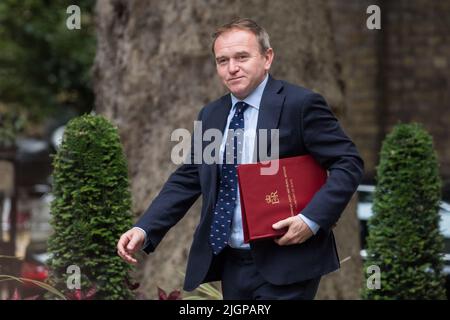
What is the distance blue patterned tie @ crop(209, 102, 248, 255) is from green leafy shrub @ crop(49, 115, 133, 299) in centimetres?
192

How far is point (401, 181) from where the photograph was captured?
661 cm

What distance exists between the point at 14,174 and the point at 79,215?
4676 mm

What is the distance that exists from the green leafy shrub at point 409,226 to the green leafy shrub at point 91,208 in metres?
1.59

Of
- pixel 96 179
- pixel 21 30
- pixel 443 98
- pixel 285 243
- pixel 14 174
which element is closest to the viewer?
pixel 285 243

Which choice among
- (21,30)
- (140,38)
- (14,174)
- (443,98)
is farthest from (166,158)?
(21,30)

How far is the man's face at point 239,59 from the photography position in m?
4.32

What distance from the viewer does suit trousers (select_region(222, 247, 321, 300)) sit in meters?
4.32

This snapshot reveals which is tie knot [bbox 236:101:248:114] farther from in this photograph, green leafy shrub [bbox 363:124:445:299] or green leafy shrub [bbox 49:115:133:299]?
green leafy shrub [bbox 363:124:445:299]

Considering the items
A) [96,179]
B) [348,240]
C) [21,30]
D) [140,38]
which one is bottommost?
[348,240]

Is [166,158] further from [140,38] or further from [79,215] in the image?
[79,215]

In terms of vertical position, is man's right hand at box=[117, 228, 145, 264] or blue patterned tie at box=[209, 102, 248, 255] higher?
blue patterned tie at box=[209, 102, 248, 255]

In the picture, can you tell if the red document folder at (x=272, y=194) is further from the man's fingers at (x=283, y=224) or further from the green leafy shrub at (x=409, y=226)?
the green leafy shrub at (x=409, y=226)

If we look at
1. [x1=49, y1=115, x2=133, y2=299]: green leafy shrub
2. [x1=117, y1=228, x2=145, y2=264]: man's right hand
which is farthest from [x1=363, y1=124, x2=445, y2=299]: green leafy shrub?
[x1=117, y1=228, x2=145, y2=264]: man's right hand

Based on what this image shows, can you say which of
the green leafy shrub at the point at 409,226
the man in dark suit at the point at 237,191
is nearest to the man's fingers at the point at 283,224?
the man in dark suit at the point at 237,191
